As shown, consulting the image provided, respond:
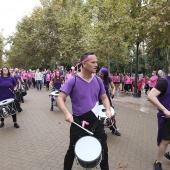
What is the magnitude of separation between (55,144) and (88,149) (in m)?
→ 2.82

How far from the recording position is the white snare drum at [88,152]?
3066mm

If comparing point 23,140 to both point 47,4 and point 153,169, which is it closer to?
point 153,169

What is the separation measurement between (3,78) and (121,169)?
453cm

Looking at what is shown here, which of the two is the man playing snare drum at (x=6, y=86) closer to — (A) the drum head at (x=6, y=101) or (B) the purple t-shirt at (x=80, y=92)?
(A) the drum head at (x=6, y=101)

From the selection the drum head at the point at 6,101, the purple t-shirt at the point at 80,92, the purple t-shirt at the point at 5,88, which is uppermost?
the purple t-shirt at the point at 80,92

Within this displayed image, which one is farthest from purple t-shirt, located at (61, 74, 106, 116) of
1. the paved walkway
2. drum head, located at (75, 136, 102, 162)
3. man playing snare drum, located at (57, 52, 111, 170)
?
the paved walkway

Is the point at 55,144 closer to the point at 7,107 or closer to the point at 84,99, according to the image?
the point at 7,107

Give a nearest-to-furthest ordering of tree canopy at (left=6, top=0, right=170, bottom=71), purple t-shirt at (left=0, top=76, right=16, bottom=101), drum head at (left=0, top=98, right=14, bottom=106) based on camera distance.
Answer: drum head at (left=0, top=98, right=14, bottom=106) → purple t-shirt at (left=0, top=76, right=16, bottom=101) → tree canopy at (left=6, top=0, right=170, bottom=71)

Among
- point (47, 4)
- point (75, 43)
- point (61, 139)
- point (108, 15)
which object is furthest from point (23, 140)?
point (47, 4)

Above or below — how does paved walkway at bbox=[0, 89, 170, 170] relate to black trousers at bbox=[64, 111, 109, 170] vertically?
below

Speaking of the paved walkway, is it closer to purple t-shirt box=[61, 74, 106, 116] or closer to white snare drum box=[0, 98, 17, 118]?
white snare drum box=[0, 98, 17, 118]

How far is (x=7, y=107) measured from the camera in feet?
21.9

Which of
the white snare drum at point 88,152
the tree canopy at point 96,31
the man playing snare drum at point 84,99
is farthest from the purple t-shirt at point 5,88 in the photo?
the tree canopy at point 96,31

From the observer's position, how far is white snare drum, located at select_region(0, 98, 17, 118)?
662 cm
